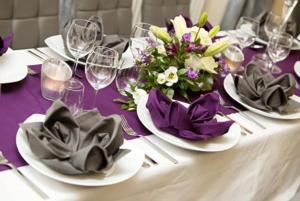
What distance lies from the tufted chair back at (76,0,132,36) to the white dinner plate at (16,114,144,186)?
3.79 feet

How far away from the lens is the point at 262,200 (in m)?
1.61

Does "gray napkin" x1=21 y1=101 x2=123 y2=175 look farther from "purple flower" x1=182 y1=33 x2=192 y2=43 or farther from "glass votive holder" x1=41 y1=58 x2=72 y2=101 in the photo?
"purple flower" x1=182 y1=33 x2=192 y2=43

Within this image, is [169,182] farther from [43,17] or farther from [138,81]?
[43,17]

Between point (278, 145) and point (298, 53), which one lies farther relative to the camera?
point (298, 53)

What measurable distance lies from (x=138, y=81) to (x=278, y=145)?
478mm

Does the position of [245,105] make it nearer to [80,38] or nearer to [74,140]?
[80,38]

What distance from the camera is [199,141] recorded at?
1.23 meters

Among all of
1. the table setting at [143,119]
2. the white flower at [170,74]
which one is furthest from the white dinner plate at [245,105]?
the white flower at [170,74]

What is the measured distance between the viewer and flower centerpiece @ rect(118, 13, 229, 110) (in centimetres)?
143

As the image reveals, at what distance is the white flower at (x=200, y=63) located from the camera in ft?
4.76

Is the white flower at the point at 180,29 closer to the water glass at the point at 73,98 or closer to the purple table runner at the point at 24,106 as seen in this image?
the purple table runner at the point at 24,106

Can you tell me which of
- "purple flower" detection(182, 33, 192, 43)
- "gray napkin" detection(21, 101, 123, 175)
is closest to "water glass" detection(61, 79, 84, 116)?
"gray napkin" detection(21, 101, 123, 175)

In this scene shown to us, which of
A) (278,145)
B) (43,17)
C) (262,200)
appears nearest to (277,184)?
(262,200)

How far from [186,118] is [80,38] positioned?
0.41 m
